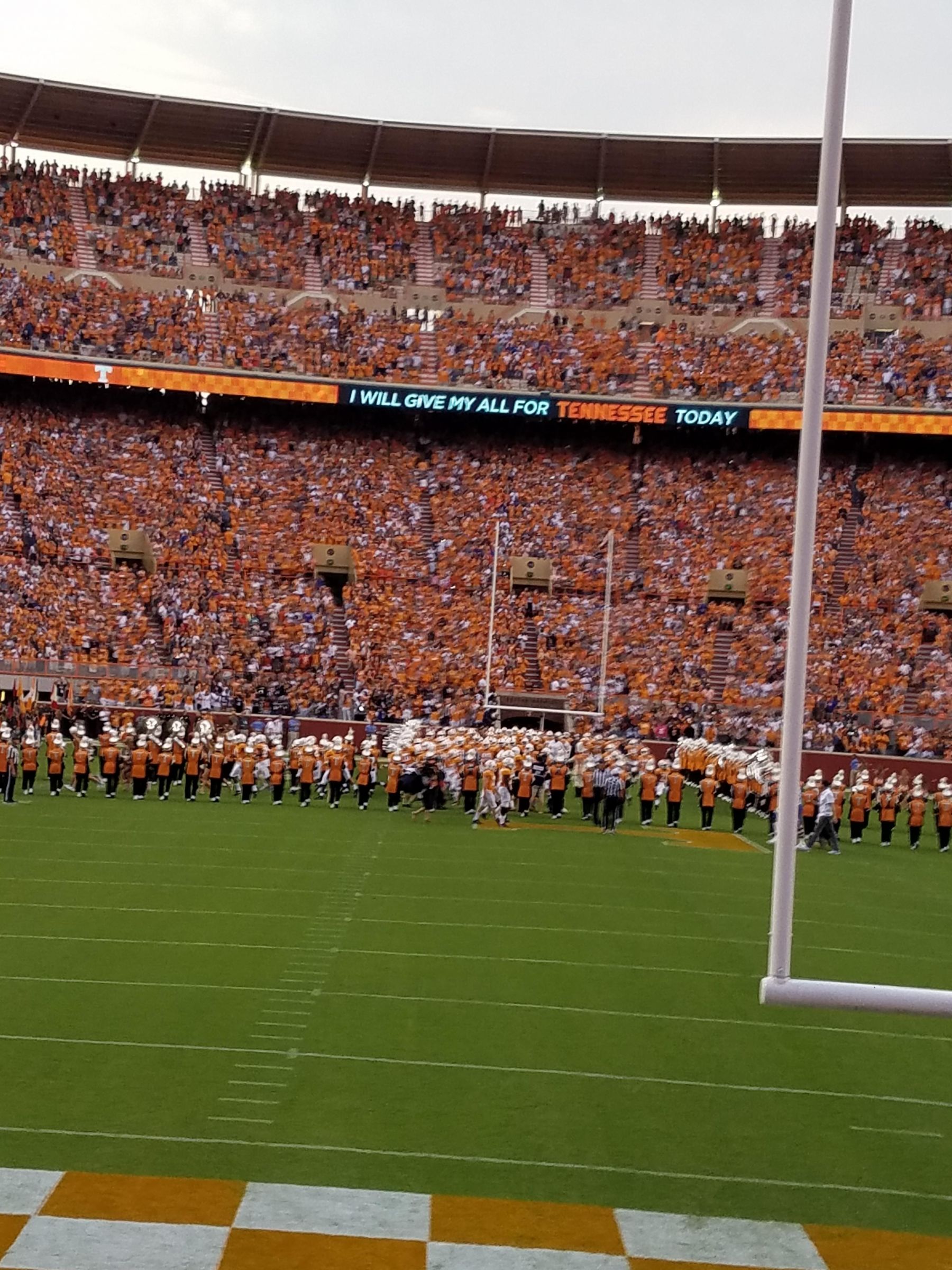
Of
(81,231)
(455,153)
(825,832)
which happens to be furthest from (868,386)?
(81,231)

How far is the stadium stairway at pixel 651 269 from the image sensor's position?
36219 mm

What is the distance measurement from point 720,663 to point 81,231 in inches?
710

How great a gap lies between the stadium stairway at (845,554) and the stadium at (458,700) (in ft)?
0.25

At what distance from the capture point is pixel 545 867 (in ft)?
46.1

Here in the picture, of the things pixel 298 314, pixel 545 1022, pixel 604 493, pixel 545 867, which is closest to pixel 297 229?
pixel 298 314

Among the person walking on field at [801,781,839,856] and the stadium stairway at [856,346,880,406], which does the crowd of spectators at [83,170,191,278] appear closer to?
the stadium stairway at [856,346,880,406]

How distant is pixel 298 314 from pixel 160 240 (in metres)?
A: 4.06

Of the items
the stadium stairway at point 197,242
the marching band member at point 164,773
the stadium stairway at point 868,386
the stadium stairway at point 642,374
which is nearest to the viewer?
the marching band member at point 164,773

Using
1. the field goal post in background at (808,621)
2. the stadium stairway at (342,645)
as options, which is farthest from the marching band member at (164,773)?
the field goal post in background at (808,621)

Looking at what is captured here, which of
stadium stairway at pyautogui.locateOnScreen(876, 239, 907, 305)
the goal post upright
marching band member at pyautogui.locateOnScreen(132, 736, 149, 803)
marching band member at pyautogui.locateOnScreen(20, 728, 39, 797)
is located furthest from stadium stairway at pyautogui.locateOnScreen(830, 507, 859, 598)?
the goal post upright

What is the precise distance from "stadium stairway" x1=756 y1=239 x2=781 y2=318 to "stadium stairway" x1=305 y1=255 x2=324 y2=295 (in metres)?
10.4

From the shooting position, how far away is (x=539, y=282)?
36.7 metres

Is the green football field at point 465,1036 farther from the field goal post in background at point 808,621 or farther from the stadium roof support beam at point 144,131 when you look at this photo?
the stadium roof support beam at point 144,131

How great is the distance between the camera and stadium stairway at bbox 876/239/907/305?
116ft
